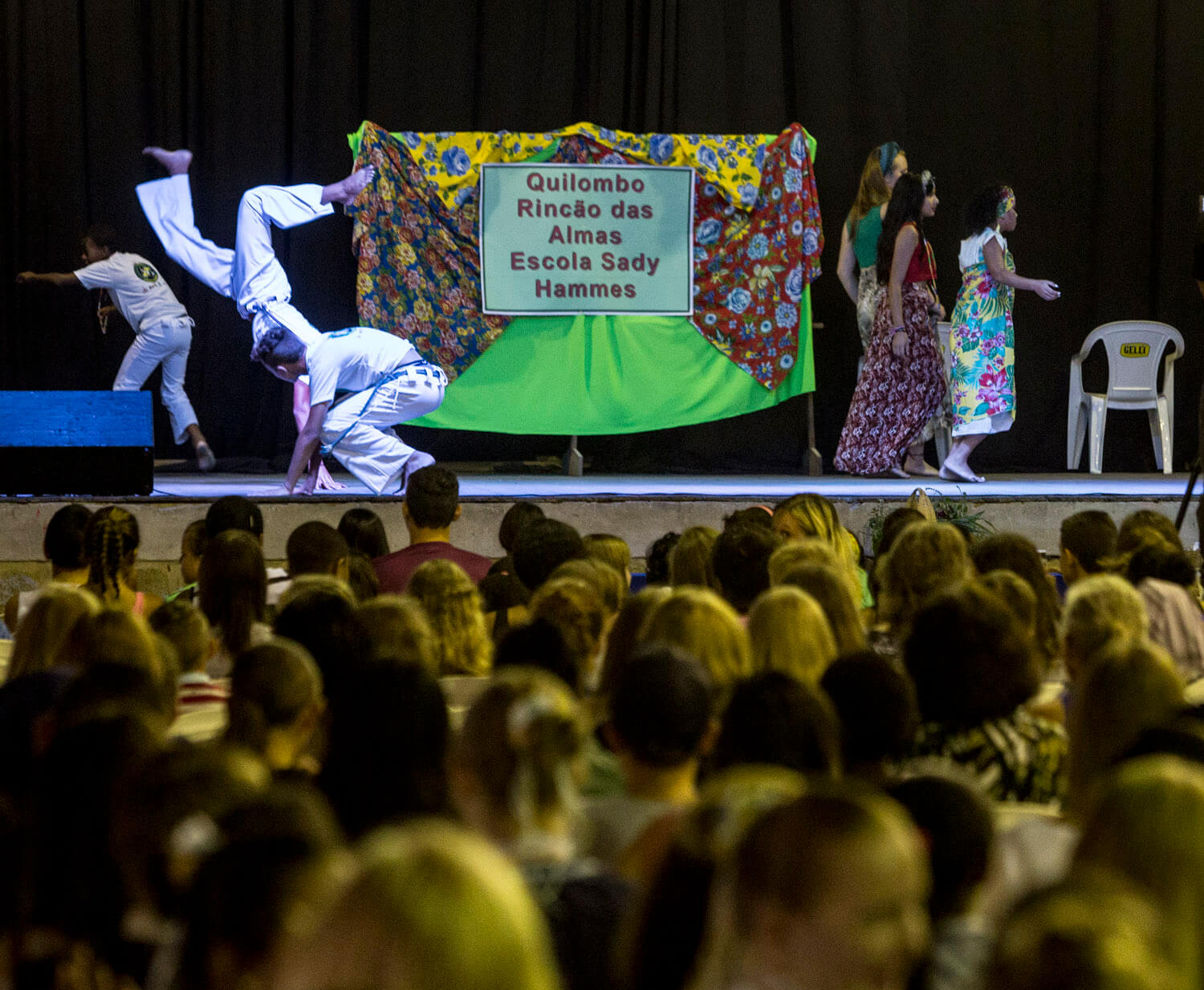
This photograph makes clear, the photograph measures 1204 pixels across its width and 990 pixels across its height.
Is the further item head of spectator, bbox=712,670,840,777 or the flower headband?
the flower headband

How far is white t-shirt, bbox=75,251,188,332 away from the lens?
23.5 feet

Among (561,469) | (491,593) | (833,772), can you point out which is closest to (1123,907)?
(833,772)

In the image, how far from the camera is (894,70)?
26.8 feet

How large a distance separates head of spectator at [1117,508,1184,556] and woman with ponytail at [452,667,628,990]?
7.67ft

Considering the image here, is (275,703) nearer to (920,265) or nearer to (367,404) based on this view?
(367,404)

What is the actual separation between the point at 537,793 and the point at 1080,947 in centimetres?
66

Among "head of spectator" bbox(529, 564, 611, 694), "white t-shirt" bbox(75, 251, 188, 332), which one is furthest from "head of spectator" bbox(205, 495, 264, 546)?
"white t-shirt" bbox(75, 251, 188, 332)

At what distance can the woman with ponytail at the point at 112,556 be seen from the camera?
3.29 metres

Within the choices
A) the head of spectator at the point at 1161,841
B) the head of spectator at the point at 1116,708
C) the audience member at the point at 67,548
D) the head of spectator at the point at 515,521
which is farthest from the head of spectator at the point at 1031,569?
the audience member at the point at 67,548

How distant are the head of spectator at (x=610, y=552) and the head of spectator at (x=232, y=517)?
86cm

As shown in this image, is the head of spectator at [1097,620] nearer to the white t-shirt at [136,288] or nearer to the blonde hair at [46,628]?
the blonde hair at [46,628]

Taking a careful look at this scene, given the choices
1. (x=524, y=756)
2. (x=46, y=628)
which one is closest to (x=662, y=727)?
(x=524, y=756)

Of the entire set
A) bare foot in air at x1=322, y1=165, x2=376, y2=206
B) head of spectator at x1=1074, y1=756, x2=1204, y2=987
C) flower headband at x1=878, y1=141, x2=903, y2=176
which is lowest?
head of spectator at x1=1074, y1=756, x2=1204, y2=987

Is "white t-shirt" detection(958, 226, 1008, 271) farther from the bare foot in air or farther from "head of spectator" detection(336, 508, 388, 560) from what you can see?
"head of spectator" detection(336, 508, 388, 560)
